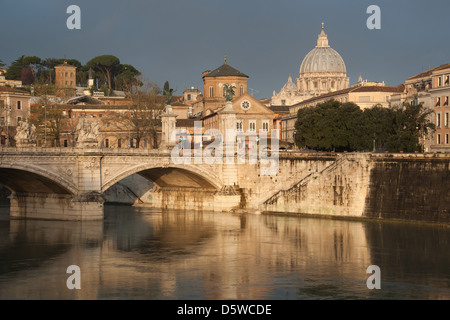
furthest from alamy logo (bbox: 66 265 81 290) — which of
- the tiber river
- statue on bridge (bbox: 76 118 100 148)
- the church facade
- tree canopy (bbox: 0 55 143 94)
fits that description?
the church facade

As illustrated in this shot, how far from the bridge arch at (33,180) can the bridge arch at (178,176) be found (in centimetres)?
318

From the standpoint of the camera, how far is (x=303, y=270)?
109 feet

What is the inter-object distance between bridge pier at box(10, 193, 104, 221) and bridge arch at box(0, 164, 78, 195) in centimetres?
39

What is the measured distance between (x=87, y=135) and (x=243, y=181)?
11.6 meters

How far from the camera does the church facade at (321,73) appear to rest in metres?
154

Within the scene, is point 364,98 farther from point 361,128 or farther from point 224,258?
point 224,258

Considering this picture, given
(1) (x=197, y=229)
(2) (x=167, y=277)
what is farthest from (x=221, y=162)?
(2) (x=167, y=277)

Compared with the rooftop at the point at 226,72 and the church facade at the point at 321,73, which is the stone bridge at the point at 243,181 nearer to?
the rooftop at the point at 226,72

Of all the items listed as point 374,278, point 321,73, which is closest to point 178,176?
point 374,278

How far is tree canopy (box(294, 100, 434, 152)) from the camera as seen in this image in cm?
5481

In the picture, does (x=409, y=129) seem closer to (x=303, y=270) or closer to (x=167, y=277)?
(x=303, y=270)

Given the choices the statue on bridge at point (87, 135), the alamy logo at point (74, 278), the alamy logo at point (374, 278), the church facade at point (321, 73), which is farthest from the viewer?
the church facade at point (321, 73)

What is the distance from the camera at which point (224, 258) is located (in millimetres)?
35938

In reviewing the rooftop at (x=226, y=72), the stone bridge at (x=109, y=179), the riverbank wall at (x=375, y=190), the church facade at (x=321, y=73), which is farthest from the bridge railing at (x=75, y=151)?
the church facade at (x=321, y=73)
